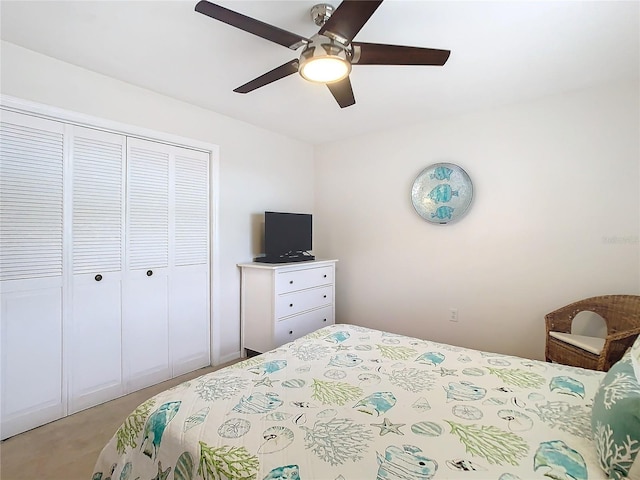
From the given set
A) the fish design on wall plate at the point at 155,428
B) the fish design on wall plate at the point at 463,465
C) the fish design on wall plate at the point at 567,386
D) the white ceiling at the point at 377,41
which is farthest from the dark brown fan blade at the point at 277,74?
the fish design on wall plate at the point at 567,386

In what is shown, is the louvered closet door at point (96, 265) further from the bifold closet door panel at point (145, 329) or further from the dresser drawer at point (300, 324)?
the dresser drawer at point (300, 324)

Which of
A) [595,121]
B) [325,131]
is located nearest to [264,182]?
[325,131]

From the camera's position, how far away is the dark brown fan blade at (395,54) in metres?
1.52

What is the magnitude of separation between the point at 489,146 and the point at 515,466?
2.73m

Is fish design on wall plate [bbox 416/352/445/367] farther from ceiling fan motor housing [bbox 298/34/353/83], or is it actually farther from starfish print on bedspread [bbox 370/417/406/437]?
ceiling fan motor housing [bbox 298/34/353/83]

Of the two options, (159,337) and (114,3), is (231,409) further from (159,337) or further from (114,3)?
(114,3)

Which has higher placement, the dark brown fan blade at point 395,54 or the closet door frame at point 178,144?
the dark brown fan blade at point 395,54

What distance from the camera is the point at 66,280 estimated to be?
7.36 feet

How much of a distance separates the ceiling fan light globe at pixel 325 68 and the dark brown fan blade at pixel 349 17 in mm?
103

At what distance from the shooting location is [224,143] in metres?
3.20

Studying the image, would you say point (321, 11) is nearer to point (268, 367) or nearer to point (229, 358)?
point (268, 367)

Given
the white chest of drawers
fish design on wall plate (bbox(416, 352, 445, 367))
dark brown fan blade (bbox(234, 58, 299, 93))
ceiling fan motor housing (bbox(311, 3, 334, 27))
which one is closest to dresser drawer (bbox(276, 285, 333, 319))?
the white chest of drawers

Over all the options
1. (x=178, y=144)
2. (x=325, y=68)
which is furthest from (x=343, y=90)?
(x=178, y=144)

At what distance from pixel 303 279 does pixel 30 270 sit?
2.09m
